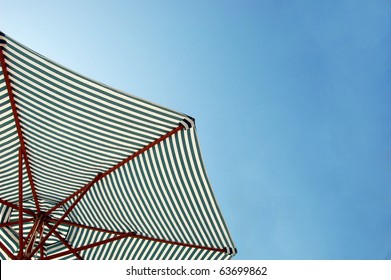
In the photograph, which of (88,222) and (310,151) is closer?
(88,222)

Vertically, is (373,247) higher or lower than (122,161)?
higher

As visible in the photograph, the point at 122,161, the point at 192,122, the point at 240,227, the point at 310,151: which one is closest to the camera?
the point at 192,122

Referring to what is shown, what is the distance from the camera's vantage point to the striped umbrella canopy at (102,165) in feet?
11.0

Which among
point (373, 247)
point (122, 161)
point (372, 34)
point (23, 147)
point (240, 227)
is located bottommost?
point (23, 147)

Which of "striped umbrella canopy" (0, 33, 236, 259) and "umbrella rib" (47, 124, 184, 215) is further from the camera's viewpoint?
"umbrella rib" (47, 124, 184, 215)

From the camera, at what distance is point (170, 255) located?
4883 millimetres

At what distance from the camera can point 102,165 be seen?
4094 mm

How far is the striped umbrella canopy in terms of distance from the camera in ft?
11.0

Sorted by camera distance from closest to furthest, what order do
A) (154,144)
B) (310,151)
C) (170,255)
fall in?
(154,144) < (170,255) < (310,151)

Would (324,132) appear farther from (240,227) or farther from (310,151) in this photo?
(240,227)

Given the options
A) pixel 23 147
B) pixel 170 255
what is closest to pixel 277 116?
pixel 170 255

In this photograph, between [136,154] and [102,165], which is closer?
[136,154]

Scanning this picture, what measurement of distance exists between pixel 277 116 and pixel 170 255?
12571mm

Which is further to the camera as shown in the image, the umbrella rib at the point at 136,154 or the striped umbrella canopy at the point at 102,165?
the umbrella rib at the point at 136,154
